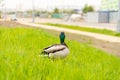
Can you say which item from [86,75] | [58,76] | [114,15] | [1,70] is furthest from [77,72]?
[114,15]

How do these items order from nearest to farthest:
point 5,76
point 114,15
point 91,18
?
1. point 5,76
2. point 114,15
3. point 91,18

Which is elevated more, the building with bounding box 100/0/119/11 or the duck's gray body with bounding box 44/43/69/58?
the duck's gray body with bounding box 44/43/69/58

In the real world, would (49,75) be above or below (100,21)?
above

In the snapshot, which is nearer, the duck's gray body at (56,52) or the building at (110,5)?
the duck's gray body at (56,52)

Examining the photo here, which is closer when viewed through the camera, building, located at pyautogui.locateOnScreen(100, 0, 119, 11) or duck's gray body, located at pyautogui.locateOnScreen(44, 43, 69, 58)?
duck's gray body, located at pyautogui.locateOnScreen(44, 43, 69, 58)

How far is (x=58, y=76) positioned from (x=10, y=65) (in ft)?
2.65

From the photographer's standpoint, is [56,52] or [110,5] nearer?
[56,52]

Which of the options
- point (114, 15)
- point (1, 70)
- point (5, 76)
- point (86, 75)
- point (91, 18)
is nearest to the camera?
point (5, 76)

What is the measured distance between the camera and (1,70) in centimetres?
427

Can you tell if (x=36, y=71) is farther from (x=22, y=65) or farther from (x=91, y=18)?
(x=91, y=18)

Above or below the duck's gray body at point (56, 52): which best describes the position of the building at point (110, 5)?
below

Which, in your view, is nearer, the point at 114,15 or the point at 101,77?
the point at 101,77

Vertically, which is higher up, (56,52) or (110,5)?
(56,52)

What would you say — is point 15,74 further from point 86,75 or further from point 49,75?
point 86,75
